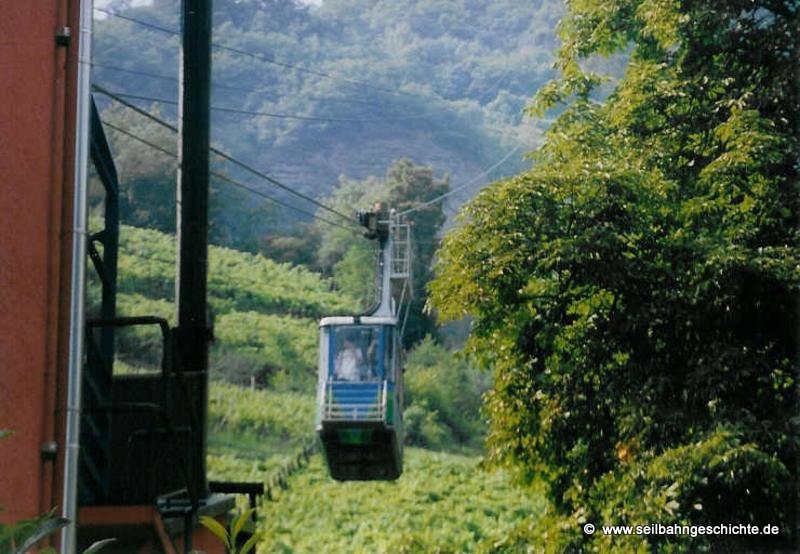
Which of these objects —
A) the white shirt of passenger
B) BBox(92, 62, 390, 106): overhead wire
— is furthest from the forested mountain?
the white shirt of passenger

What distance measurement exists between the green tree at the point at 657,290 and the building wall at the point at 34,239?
5.58 meters

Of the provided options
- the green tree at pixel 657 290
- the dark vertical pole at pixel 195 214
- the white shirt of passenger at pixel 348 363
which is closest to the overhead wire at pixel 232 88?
the white shirt of passenger at pixel 348 363

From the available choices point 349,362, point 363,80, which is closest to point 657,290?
point 349,362

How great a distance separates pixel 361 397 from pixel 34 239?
919 centimetres

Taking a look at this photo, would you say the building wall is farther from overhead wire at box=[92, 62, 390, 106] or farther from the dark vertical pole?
overhead wire at box=[92, 62, 390, 106]

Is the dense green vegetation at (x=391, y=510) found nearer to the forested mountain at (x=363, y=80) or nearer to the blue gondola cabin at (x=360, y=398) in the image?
the blue gondola cabin at (x=360, y=398)

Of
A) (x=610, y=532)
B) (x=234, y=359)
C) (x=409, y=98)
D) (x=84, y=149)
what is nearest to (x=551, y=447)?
(x=610, y=532)

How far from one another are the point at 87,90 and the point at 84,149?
0.79 feet

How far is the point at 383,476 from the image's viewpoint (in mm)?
14203

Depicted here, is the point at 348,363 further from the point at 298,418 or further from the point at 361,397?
the point at 298,418

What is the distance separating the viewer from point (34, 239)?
14.9 feet

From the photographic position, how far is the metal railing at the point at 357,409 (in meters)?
13.3

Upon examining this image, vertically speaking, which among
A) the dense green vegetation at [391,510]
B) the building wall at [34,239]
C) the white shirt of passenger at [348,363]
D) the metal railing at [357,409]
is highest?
the building wall at [34,239]

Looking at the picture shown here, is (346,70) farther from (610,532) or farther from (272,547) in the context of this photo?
(610,532)
